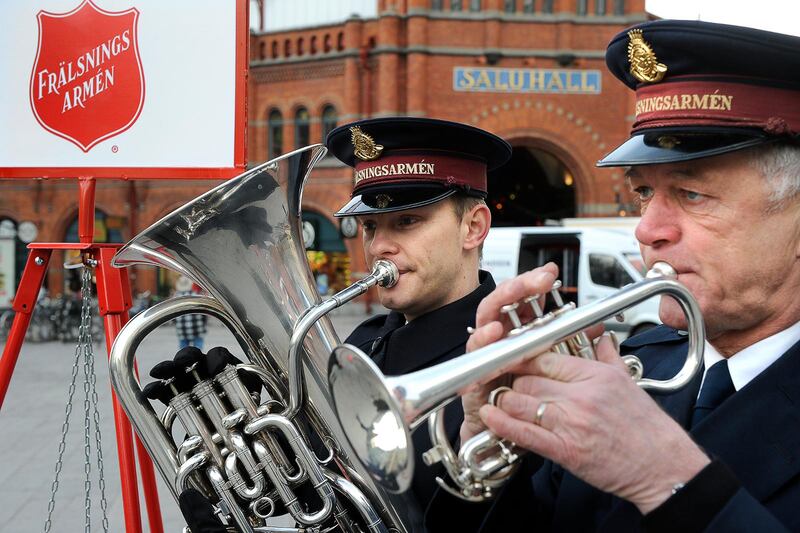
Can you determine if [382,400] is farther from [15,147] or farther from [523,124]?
[523,124]

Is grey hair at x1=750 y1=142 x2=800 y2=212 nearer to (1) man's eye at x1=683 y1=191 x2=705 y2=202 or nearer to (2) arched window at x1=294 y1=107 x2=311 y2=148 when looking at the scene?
(1) man's eye at x1=683 y1=191 x2=705 y2=202

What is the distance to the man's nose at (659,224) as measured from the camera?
3.90 feet

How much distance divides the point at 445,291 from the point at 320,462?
690 millimetres

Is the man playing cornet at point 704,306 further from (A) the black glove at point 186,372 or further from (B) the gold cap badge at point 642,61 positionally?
(A) the black glove at point 186,372

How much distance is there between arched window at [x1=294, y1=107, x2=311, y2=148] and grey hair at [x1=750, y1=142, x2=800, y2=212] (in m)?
22.0

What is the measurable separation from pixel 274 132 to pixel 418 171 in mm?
21626

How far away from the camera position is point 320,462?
1.88 meters

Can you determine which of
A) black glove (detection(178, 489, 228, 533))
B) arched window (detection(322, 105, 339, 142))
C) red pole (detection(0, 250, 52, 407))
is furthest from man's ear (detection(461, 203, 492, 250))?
arched window (detection(322, 105, 339, 142))

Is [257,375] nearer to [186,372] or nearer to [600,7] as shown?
[186,372]

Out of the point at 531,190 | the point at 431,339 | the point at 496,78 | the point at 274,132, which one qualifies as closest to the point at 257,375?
the point at 431,339

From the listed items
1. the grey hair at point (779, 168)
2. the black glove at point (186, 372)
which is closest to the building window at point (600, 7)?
the black glove at point (186, 372)

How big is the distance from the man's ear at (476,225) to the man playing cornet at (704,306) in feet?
3.45

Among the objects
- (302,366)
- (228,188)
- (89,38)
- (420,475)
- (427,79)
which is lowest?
(420,475)

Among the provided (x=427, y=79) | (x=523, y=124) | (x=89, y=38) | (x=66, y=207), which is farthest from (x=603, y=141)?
(x=89, y=38)
